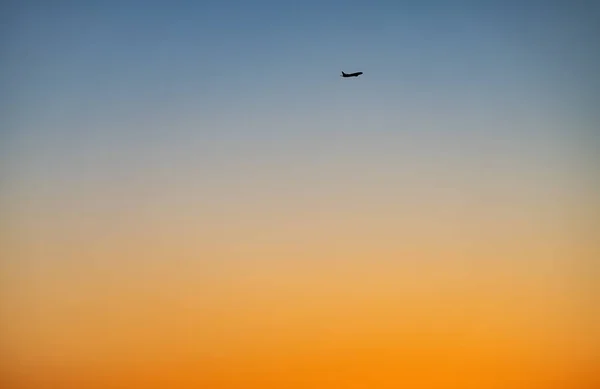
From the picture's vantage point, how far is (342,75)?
4281 cm
